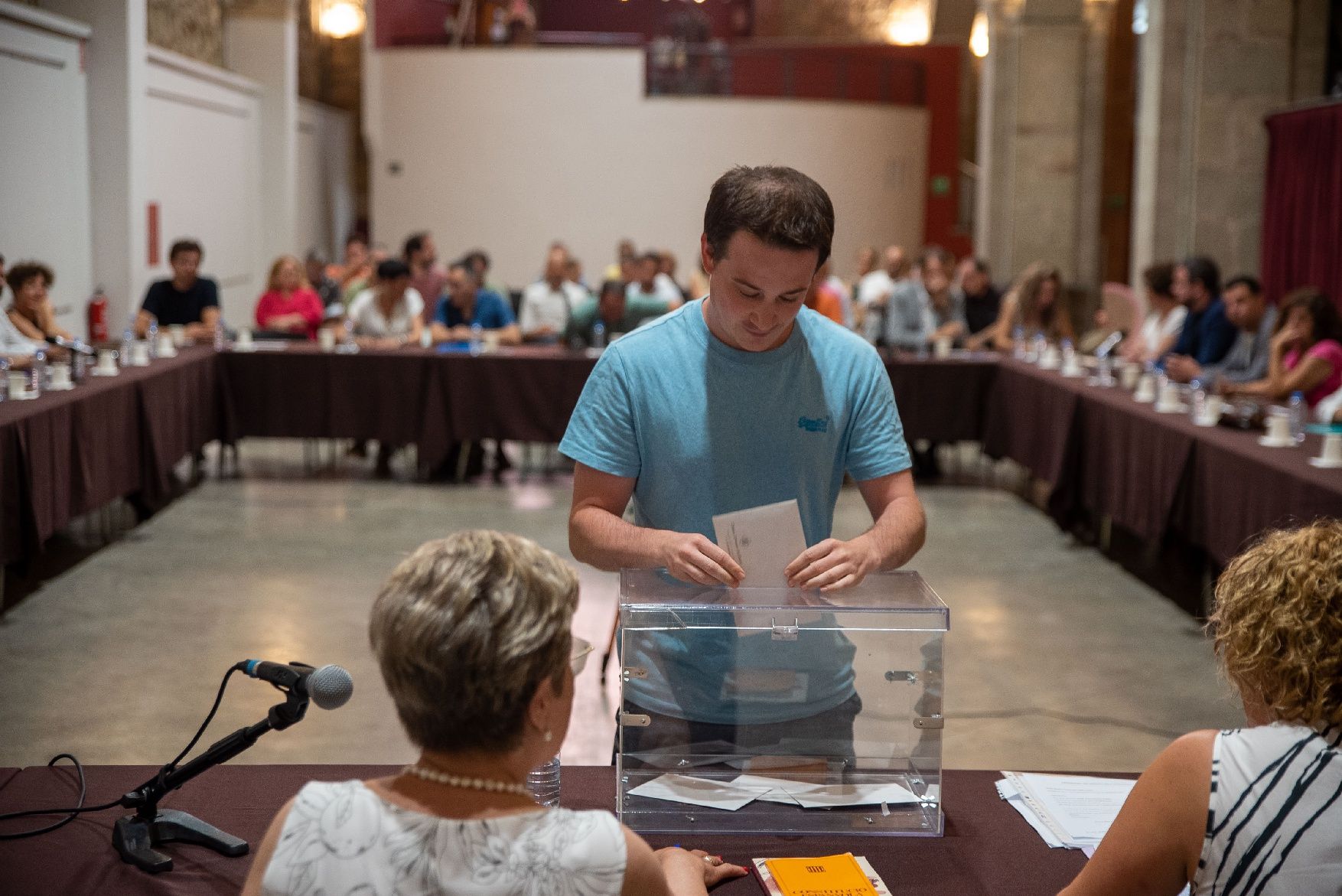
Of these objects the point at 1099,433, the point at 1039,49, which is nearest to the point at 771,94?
the point at 1039,49

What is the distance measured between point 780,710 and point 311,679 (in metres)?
0.61

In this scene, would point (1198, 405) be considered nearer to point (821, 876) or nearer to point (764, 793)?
point (764, 793)

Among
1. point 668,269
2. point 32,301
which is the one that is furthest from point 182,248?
point 668,269

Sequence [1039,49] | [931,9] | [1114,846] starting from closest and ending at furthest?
1. [1114,846]
2. [1039,49]
3. [931,9]

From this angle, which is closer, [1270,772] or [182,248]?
[1270,772]

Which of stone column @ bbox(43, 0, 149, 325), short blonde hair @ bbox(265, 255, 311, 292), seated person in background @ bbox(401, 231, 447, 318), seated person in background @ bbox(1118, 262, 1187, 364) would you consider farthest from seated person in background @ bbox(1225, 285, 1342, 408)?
stone column @ bbox(43, 0, 149, 325)

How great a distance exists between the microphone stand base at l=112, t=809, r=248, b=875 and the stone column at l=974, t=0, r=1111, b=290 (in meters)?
12.4

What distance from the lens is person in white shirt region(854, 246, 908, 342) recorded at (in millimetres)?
10391

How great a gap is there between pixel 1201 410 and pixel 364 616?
364 cm

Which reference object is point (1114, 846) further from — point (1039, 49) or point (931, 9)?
point (931, 9)

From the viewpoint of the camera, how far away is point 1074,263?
1360cm

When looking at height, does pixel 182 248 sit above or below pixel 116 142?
below

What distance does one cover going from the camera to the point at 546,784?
5.86 feet

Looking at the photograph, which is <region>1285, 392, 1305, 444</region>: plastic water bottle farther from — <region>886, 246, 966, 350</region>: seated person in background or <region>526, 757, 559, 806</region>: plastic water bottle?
<region>526, 757, 559, 806</region>: plastic water bottle
